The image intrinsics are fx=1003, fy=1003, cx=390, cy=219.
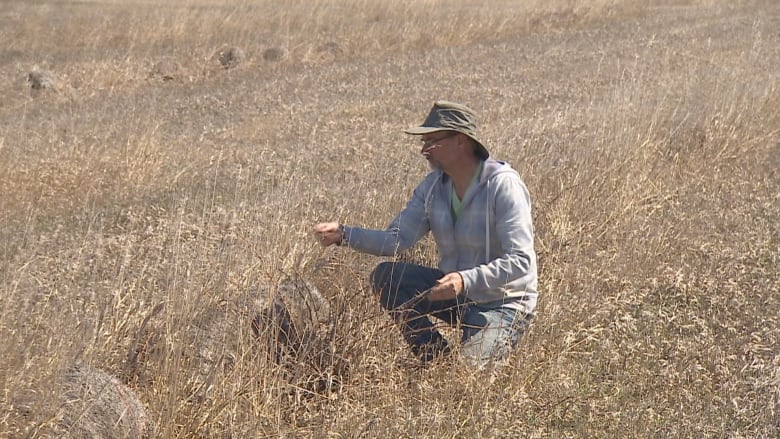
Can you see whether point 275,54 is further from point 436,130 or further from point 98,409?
point 98,409

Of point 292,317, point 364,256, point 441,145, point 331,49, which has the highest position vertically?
point 441,145

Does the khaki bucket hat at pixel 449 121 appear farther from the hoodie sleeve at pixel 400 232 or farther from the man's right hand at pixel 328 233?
the man's right hand at pixel 328 233

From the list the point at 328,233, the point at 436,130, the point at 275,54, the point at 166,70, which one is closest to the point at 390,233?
the point at 328,233

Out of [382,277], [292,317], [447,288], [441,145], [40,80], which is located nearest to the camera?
[447,288]

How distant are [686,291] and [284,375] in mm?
2351

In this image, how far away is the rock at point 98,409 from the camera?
3404 mm

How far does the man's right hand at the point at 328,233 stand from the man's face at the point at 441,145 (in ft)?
1.72

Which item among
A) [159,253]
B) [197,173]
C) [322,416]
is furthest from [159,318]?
[197,173]

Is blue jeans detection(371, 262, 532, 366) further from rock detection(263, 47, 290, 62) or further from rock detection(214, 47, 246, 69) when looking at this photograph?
rock detection(263, 47, 290, 62)

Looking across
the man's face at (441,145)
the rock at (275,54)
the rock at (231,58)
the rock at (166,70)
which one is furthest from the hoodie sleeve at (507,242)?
the rock at (275,54)

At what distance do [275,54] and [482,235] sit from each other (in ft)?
40.9

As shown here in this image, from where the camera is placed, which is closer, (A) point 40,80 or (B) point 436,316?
(B) point 436,316

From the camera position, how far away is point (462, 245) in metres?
4.56

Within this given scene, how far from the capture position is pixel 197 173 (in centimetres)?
861
